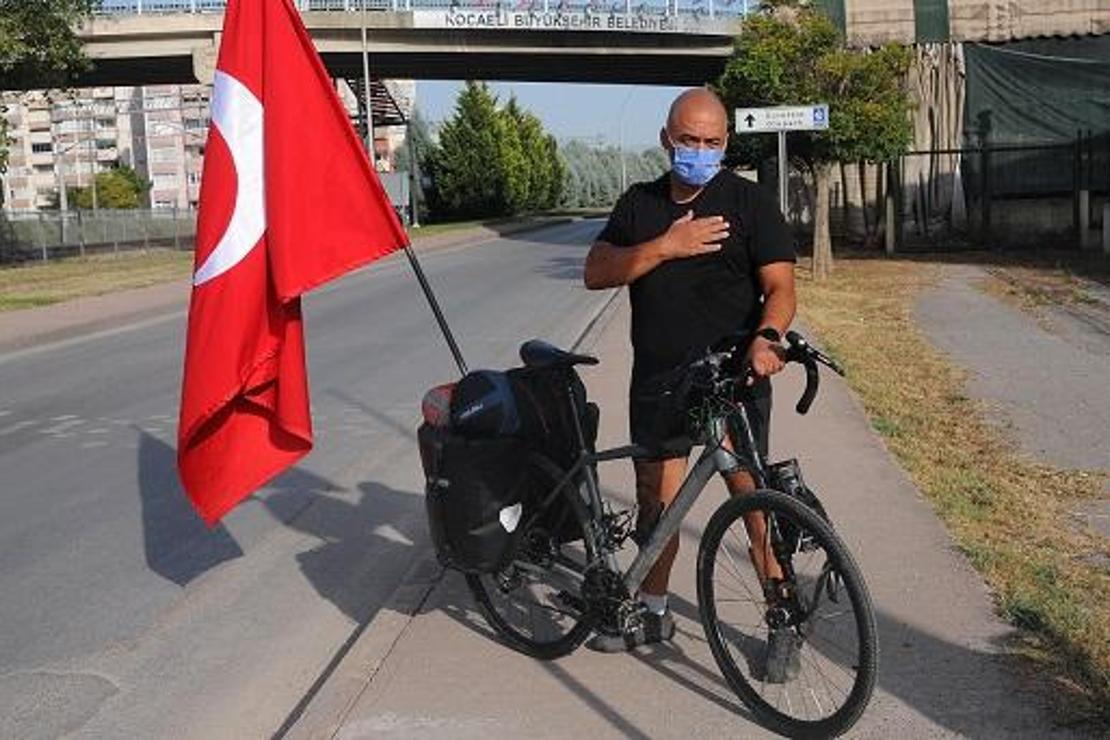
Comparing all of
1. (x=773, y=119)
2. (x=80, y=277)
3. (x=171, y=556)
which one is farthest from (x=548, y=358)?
(x=80, y=277)

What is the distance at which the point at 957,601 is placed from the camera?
4852mm

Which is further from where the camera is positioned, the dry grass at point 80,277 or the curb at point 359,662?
the dry grass at point 80,277

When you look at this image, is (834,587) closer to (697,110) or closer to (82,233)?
(697,110)

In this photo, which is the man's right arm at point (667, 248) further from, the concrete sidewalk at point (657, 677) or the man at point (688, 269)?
the concrete sidewalk at point (657, 677)

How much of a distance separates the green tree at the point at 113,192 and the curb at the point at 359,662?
12378cm

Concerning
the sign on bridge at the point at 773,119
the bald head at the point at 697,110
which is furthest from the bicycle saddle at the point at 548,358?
the sign on bridge at the point at 773,119

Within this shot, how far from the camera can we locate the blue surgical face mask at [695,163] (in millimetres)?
3983

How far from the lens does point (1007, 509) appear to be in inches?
250

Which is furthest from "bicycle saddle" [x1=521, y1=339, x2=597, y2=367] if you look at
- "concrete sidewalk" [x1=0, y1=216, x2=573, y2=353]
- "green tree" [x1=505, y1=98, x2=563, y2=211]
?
"green tree" [x1=505, y1=98, x2=563, y2=211]

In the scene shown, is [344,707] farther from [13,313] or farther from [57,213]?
[57,213]

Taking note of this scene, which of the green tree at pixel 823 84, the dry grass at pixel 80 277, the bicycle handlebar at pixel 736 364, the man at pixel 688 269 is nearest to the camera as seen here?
Result: the bicycle handlebar at pixel 736 364

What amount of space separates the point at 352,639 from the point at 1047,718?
251 centimetres

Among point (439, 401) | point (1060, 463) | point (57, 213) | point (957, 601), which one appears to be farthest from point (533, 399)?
point (57, 213)

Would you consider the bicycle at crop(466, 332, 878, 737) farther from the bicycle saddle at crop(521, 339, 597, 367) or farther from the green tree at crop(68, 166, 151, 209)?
the green tree at crop(68, 166, 151, 209)
